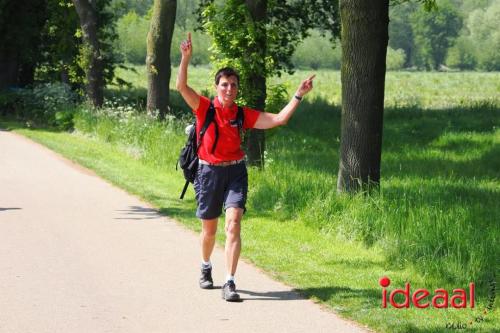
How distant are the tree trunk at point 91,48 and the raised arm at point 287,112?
67.0 ft

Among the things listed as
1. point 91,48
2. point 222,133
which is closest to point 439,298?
point 222,133

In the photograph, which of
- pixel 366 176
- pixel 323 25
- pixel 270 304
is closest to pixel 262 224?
pixel 366 176

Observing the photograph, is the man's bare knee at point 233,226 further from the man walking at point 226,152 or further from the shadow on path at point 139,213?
the shadow on path at point 139,213

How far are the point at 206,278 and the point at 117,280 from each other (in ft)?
2.85

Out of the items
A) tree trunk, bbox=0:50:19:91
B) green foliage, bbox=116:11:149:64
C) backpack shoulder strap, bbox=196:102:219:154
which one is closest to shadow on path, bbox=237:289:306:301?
backpack shoulder strap, bbox=196:102:219:154

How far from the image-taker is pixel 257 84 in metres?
16.5

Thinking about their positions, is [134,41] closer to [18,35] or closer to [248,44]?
[18,35]

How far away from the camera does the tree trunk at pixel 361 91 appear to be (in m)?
12.3

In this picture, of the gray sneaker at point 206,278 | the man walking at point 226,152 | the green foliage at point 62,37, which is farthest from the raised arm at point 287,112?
the green foliage at point 62,37

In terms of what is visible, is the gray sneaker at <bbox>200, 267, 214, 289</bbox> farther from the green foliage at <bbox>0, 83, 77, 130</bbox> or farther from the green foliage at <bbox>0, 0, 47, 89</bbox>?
the green foliage at <bbox>0, 0, 47, 89</bbox>

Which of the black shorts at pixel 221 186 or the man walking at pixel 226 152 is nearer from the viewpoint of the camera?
the man walking at pixel 226 152

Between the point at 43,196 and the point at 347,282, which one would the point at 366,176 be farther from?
the point at 43,196

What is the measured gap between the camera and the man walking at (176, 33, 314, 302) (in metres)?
8.33

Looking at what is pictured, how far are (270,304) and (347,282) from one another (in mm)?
1139
